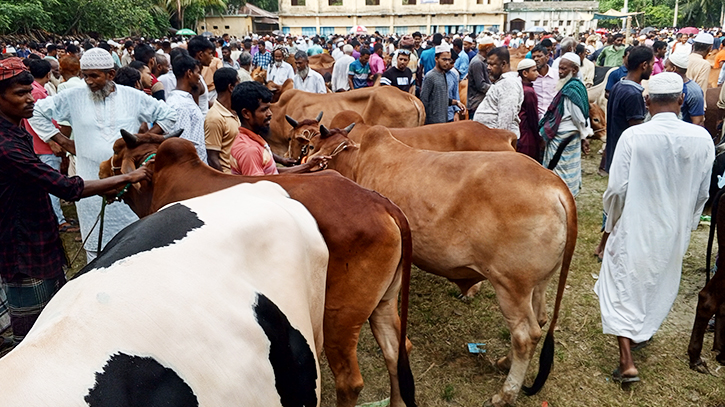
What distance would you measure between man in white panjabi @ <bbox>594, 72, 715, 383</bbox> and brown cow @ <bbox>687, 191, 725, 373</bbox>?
0.72 ft

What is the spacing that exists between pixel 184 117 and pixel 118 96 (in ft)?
1.66

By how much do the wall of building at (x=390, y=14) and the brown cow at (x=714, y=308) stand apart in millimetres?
47819

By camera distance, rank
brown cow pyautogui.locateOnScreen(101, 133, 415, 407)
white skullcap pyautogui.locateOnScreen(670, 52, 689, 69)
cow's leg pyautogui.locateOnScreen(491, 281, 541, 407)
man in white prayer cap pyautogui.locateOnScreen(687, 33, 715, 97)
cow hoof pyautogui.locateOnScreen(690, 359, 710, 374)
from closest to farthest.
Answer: brown cow pyautogui.locateOnScreen(101, 133, 415, 407)
cow's leg pyautogui.locateOnScreen(491, 281, 541, 407)
cow hoof pyautogui.locateOnScreen(690, 359, 710, 374)
white skullcap pyautogui.locateOnScreen(670, 52, 689, 69)
man in white prayer cap pyautogui.locateOnScreen(687, 33, 715, 97)

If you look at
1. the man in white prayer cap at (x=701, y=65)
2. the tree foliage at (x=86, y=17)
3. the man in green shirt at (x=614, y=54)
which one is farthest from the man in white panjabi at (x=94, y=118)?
the tree foliage at (x=86, y=17)

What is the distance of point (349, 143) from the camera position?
4.73 meters

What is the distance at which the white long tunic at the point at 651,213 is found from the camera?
141 inches

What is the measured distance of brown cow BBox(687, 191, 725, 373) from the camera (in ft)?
12.5

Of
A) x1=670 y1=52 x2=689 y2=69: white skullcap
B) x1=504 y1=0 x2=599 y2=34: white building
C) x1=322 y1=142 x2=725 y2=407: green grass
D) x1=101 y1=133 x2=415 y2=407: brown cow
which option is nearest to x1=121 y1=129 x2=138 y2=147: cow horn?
x1=101 y1=133 x2=415 y2=407: brown cow

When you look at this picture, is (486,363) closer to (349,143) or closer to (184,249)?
(349,143)

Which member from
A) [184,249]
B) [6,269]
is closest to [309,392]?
[184,249]

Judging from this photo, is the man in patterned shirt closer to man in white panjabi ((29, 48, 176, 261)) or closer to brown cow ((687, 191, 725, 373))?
man in white panjabi ((29, 48, 176, 261))

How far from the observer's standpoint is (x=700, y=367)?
390cm

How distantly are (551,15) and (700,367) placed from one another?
181ft

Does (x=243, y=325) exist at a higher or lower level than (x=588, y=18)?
lower
